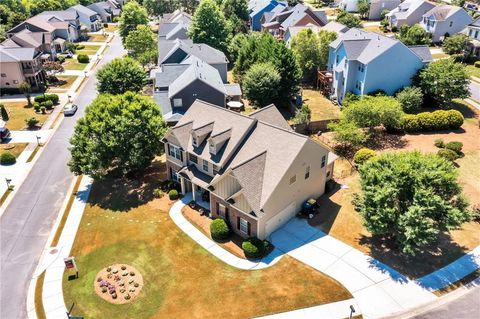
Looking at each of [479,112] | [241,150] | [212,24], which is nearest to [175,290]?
[241,150]

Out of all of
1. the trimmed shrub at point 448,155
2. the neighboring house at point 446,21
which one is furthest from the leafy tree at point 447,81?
the neighboring house at point 446,21

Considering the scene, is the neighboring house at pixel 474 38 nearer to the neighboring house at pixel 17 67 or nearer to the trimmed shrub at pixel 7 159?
the trimmed shrub at pixel 7 159

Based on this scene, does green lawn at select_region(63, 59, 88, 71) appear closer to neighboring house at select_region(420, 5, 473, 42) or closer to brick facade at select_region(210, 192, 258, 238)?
brick facade at select_region(210, 192, 258, 238)

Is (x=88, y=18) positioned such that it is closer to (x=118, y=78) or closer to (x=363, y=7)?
(x=118, y=78)

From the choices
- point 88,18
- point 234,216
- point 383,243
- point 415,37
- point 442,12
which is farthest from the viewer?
point 88,18

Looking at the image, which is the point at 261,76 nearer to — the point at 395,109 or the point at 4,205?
the point at 395,109

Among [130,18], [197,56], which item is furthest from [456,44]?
[130,18]

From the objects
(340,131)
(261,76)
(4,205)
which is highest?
(261,76)
